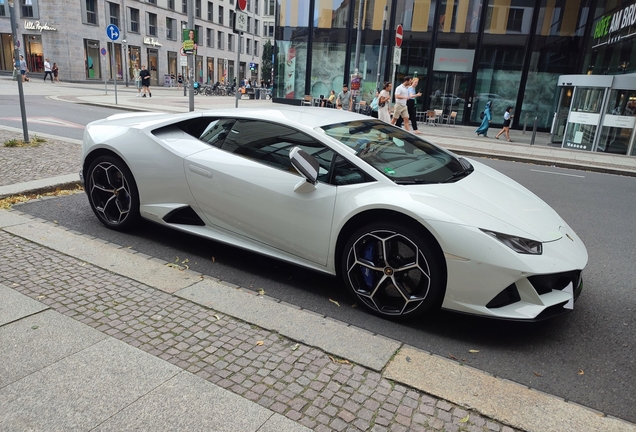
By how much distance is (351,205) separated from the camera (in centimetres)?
340

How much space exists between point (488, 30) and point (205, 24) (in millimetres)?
49570

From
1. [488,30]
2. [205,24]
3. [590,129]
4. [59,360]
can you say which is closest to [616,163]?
[590,129]

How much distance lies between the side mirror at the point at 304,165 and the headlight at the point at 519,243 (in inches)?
48.8

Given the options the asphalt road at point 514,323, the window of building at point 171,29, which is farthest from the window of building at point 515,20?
the window of building at point 171,29

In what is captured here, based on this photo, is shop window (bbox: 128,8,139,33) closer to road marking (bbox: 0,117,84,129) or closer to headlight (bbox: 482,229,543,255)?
road marking (bbox: 0,117,84,129)

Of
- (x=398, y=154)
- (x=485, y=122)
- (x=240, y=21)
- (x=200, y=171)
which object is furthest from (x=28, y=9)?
→ (x=398, y=154)

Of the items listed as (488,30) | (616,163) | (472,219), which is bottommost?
(616,163)

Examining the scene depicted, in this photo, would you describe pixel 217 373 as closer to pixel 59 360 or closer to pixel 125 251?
pixel 59 360

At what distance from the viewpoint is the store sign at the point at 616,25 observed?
16.1m

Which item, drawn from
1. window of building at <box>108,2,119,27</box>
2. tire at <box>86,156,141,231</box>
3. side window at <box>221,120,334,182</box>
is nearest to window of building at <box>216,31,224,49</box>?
window of building at <box>108,2,119,27</box>

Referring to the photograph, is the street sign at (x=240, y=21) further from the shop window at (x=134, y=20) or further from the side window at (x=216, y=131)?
the shop window at (x=134, y=20)

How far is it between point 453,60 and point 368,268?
2282cm

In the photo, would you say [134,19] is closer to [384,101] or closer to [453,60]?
[453,60]

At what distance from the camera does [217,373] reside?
2.65 m
